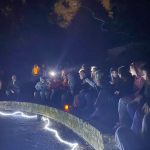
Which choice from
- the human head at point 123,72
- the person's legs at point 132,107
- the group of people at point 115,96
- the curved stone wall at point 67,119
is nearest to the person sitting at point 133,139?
the group of people at point 115,96

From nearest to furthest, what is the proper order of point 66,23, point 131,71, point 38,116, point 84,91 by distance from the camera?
point 131,71
point 84,91
point 38,116
point 66,23

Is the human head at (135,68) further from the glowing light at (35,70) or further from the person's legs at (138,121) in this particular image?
the glowing light at (35,70)

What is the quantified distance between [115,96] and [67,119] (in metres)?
2.64

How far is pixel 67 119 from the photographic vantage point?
35.0ft

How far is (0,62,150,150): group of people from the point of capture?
5863 mm

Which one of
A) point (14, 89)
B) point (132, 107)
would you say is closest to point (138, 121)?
point (132, 107)

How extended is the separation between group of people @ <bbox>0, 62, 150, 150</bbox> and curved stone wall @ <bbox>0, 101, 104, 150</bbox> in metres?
0.31

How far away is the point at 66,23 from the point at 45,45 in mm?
2619

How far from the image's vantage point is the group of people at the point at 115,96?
586 cm

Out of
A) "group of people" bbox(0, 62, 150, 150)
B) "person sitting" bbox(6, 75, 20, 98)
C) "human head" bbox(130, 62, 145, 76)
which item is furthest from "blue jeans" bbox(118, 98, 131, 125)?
"person sitting" bbox(6, 75, 20, 98)

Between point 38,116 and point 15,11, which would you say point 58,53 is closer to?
point 15,11

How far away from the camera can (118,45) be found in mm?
14828

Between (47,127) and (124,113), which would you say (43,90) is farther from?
(124,113)

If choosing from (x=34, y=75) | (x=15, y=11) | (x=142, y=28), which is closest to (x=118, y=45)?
(x=142, y=28)
